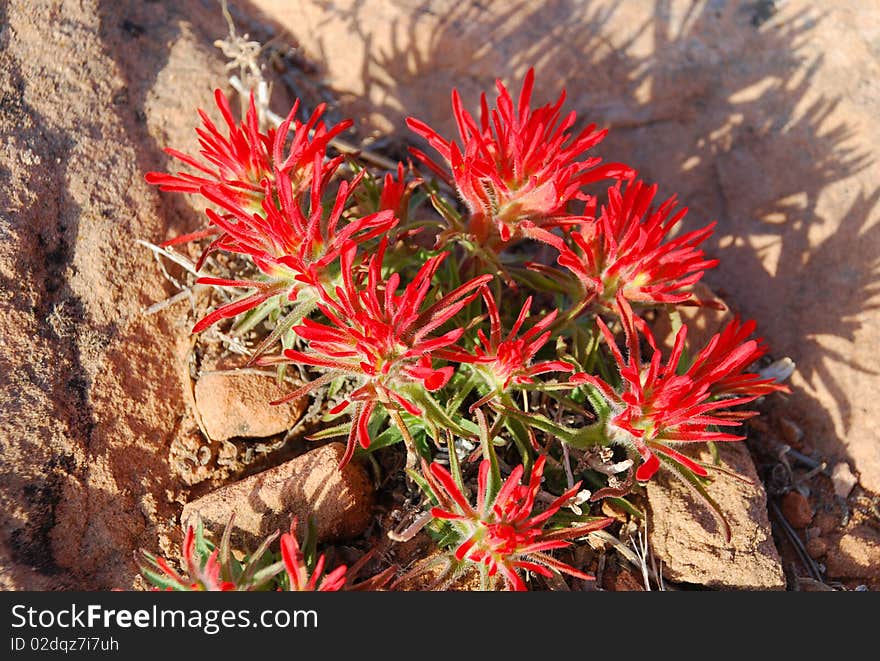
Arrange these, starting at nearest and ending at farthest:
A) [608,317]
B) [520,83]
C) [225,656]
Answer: [225,656] < [608,317] < [520,83]

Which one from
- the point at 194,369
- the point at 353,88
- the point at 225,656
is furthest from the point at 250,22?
the point at 225,656

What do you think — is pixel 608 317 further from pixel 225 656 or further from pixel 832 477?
pixel 225 656

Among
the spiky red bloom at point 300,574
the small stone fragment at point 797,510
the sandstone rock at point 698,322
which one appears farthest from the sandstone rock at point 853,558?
the spiky red bloom at point 300,574

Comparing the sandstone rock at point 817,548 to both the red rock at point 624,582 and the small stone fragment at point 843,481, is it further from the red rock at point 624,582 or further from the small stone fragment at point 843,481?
the red rock at point 624,582

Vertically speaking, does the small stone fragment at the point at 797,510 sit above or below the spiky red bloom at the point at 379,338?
below

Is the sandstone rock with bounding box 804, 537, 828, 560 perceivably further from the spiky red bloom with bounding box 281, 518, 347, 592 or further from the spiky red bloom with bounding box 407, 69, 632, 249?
the spiky red bloom with bounding box 281, 518, 347, 592

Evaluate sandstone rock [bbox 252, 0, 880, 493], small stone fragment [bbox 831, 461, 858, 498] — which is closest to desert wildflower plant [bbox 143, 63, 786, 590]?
small stone fragment [bbox 831, 461, 858, 498]

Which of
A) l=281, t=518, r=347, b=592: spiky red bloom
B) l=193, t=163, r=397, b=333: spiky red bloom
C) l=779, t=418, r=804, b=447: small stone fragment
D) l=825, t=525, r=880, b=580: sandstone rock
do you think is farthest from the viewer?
l=779, t=418, r=804, b=447: small stone fragment
